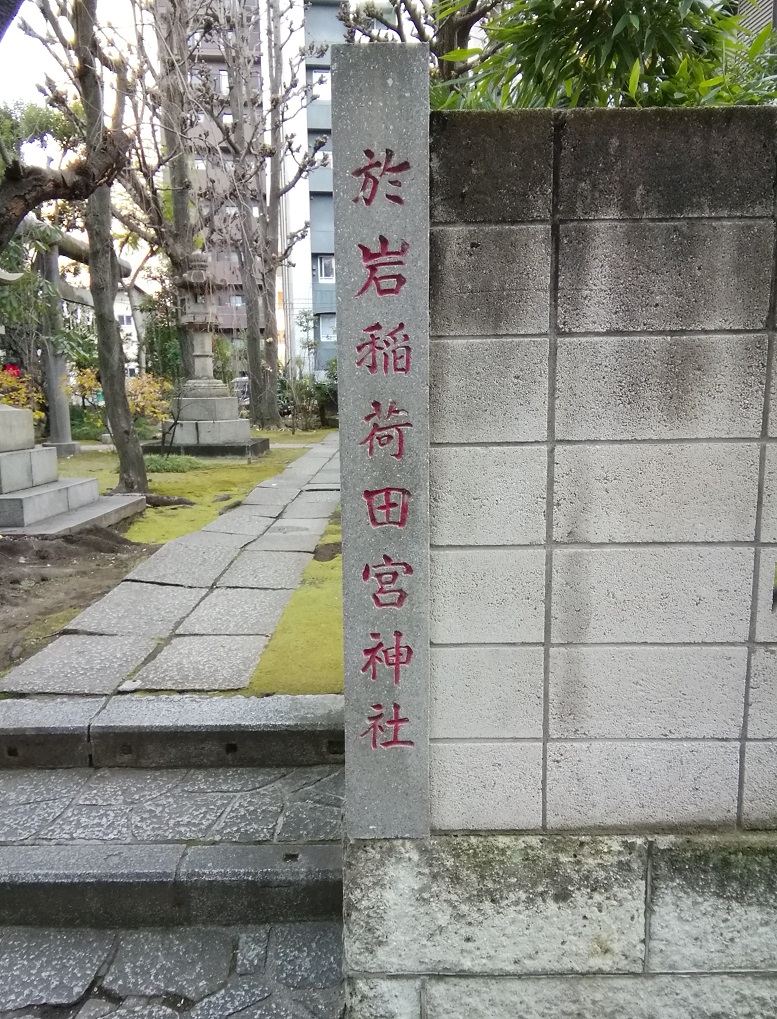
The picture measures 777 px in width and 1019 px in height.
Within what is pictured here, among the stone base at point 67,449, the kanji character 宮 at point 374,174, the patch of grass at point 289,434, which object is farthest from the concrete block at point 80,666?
the patch of grass at point 289,434

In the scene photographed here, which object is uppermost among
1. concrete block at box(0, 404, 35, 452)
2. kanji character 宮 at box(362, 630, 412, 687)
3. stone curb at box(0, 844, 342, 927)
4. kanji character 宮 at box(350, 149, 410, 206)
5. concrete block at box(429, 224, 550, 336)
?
kanji character 宮 at box(350, 149, 410, 206)

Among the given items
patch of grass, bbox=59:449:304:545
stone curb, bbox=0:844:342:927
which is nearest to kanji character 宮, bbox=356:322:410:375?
stone curb, bbox=0:844:342:927

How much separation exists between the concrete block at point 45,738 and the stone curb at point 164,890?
63cm

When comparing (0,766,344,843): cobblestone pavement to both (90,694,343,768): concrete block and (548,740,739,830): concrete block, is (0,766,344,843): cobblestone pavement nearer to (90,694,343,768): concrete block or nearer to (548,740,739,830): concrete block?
(90,694,343,768): concrete block

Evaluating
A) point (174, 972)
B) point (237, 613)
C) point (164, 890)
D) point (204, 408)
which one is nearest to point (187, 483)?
point (204, 408)

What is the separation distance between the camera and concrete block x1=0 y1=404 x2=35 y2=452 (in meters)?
6.94

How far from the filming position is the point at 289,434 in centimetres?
1794

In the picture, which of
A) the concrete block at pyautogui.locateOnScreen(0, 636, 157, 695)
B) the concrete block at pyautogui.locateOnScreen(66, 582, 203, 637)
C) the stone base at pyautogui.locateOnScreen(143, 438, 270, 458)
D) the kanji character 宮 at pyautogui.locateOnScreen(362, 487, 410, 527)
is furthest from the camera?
the stone base at pyautogui.locateOnScreen(143, 438, 270, 458)

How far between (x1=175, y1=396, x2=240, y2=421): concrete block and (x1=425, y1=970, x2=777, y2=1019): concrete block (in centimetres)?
1269

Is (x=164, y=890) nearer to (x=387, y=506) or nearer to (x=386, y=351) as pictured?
(x=387, y=506)

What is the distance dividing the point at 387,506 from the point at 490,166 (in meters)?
0.90

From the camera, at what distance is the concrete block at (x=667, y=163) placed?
73.6 inches

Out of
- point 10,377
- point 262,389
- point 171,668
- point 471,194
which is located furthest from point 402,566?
point 262,389

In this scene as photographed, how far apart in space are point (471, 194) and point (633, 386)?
0.64m
